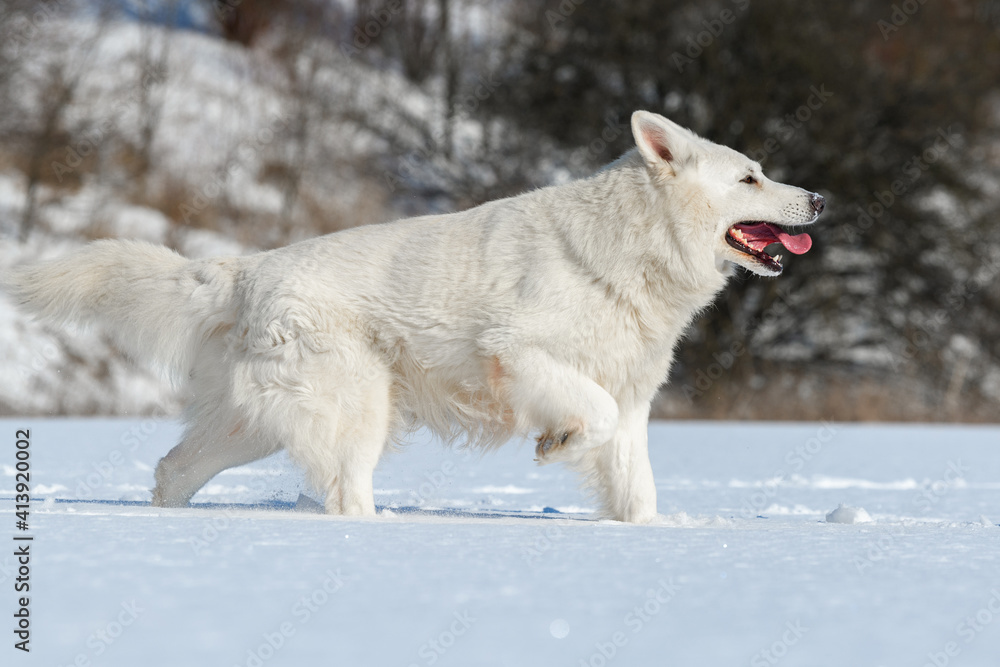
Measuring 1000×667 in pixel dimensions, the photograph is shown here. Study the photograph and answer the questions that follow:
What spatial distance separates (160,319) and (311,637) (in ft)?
9.50

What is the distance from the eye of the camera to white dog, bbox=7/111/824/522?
14.9 feet

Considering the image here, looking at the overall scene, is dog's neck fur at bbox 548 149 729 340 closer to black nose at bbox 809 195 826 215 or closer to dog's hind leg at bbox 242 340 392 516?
black nose at bbox 809 195 826 215

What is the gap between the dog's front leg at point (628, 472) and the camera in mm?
4824

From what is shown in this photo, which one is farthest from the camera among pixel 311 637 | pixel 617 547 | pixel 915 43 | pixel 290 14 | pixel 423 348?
pixel 290 14

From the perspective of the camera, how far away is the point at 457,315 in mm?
4602

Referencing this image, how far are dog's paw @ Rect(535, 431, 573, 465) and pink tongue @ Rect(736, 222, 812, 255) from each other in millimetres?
1308

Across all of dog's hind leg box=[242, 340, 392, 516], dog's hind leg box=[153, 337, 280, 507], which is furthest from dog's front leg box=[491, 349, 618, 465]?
dog's hind leg box=[153, 337, 280, 507]

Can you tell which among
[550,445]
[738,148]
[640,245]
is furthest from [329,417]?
[738,148]

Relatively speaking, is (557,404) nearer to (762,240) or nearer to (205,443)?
(762,240)

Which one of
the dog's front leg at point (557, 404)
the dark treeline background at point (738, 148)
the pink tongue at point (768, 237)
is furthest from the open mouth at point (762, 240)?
the dark treeline background at point (738, 148)

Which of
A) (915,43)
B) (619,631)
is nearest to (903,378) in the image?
(915,43)

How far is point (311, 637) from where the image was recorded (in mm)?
2260

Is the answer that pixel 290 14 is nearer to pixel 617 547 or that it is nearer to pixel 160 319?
pixel 160 319

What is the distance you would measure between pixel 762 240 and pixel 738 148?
12323 mm
